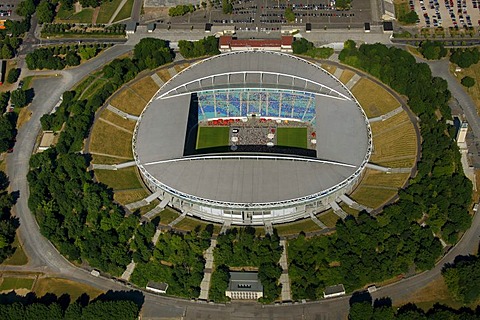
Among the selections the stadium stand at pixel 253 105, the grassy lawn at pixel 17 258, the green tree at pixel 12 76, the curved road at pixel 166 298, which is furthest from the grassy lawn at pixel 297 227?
the green tree at pixel 12 76

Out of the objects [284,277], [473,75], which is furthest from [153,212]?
[473,75]

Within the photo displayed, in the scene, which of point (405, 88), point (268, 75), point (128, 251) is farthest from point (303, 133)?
point (128, 251)

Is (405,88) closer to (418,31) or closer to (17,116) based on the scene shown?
(418,31)

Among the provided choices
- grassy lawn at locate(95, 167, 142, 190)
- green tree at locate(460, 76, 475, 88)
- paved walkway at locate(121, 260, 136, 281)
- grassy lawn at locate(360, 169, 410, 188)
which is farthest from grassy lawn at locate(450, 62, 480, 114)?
paved walkway at locate(121, 260, 136, 281)

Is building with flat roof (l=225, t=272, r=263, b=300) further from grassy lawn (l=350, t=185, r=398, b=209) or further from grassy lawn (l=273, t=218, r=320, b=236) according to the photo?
grassy lawn (l=350, t=185, r=398, b=209)

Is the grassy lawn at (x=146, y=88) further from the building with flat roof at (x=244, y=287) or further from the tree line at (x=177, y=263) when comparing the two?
the building with flat roof at (x=244, y=287)
